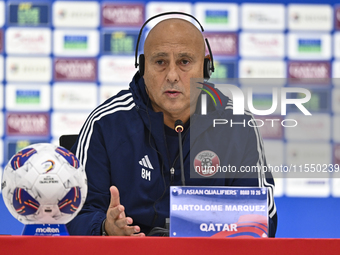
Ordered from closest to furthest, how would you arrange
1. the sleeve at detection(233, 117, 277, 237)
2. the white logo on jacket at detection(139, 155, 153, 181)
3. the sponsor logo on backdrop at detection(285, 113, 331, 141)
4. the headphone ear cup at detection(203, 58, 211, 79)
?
the sponsor logo on backdrop at detection(285, 113, 331, 141) < the sleeve at detection(233, 117, 277, 237) < the white logo on jacket at detection(139, 155, 153, 181) < the headphone ear cup at detection(203, 58, 211, 79)

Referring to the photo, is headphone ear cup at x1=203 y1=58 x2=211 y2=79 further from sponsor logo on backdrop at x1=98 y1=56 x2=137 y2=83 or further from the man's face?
sponsor logo on backdrop at x1=98 y1=56 x2=137 y2=83

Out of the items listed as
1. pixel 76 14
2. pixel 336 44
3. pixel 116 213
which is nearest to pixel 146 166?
pixel 116 213

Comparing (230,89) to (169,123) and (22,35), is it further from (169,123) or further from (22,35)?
(22,35)

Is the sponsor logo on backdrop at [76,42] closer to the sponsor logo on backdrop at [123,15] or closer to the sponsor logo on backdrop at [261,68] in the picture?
the sponsor logo on backdrop at [123,15]

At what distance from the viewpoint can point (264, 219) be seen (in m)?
0.84

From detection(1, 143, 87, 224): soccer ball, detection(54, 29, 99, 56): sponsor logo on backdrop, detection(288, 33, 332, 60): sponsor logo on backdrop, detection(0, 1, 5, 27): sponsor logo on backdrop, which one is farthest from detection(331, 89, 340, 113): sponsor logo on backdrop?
detection(0, 1, 5, 27): sponsor logo on backdrop

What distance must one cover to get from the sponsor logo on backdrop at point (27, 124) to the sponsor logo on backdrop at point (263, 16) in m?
1.67

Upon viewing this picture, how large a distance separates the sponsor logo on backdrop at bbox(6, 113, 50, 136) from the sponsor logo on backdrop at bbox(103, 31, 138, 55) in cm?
69

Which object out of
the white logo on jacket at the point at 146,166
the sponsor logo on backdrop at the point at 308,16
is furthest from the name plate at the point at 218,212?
the sponsor logo on backdrop at the point at 308,16

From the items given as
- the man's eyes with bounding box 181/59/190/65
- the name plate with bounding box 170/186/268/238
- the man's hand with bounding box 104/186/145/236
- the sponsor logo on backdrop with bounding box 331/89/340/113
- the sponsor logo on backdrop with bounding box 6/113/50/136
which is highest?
the man's eyes with bounding box 181/59/190/65

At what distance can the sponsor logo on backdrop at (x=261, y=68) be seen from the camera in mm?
3248

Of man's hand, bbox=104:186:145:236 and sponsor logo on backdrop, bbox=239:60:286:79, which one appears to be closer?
man's hand, bbox=104:186:145:236

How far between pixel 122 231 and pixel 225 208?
0.25 metres

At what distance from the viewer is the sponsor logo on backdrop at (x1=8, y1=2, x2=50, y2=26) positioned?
10.5 ft
